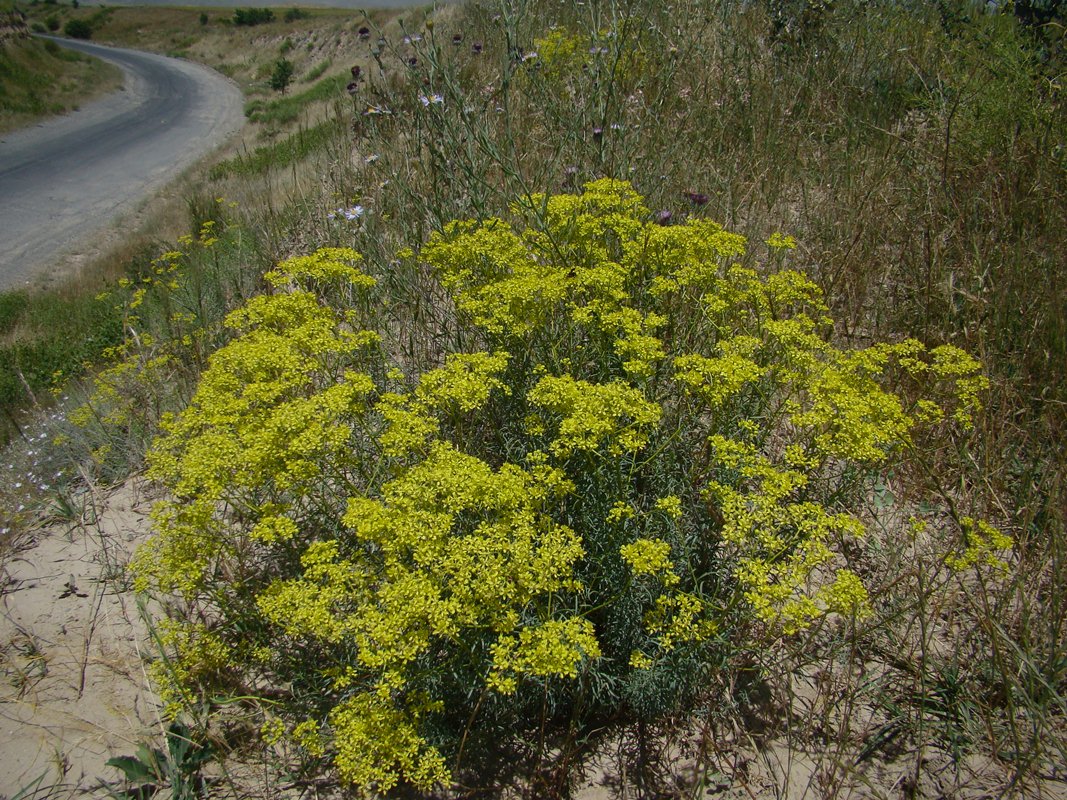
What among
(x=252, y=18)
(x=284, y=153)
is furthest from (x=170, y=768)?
(x=252, y=18)

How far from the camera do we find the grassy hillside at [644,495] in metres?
2.16

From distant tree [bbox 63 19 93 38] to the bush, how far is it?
271 ft

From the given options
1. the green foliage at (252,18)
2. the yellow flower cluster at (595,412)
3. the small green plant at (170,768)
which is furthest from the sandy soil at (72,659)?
the green foliage at (252,18)

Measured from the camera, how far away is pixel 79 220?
17266 mm

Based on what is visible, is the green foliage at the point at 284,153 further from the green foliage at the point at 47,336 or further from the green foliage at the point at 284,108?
the green foliage at the point at 284,108

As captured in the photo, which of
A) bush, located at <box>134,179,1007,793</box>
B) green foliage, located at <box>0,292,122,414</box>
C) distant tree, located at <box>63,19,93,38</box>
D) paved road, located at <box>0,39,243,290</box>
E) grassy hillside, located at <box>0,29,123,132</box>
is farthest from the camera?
distant tree, located at <box>63,19,93,38</box>

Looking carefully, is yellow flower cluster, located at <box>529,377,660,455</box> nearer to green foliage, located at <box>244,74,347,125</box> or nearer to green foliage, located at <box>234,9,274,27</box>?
green foliage, located at <box>244,74,347,125</box>

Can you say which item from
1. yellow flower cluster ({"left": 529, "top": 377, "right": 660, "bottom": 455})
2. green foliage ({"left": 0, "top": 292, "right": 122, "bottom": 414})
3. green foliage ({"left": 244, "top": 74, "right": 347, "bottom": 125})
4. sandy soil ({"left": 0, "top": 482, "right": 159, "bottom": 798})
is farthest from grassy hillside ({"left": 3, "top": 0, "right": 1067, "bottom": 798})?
green foliage ({"left": 244, "top": 74, "right": 347, "bottom": 125})

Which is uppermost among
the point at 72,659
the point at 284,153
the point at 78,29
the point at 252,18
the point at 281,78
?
the point at 78,29

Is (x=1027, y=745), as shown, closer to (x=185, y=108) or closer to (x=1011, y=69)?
(x=1011, y=69)

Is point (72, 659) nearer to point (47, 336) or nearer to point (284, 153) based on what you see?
point (47, 336)

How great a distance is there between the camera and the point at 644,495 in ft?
9.27

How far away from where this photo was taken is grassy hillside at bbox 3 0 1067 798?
2.16 m

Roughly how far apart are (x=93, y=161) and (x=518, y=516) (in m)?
27.9
